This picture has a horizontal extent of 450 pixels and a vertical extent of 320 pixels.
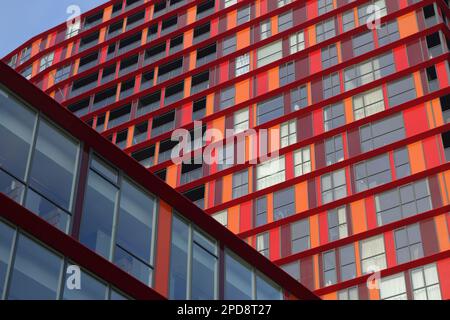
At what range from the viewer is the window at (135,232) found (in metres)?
23.8

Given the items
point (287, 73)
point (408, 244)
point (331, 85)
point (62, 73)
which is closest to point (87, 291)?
point (408, 244)

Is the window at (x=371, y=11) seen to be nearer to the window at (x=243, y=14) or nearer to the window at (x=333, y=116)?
the window at (x=333, y=116)

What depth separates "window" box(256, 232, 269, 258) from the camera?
180 feet

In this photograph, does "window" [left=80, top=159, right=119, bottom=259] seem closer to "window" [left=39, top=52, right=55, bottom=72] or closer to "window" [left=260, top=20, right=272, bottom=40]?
"window" [left=260, top=20, right=272, bottom=40]

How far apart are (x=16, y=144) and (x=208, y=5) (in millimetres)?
56288

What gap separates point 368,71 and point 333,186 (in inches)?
385

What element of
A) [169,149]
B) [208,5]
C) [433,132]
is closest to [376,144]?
[433,132]

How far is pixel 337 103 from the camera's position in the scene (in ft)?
196

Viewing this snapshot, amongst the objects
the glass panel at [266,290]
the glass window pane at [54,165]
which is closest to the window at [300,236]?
the glass panel at [266,290]

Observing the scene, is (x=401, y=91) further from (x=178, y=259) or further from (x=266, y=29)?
(x=178, y=259)

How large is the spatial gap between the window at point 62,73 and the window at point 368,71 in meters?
30.9

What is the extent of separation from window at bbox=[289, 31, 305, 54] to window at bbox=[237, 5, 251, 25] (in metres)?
6.41
